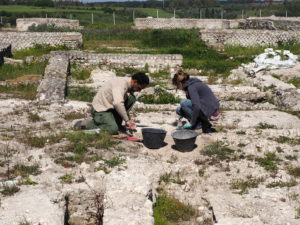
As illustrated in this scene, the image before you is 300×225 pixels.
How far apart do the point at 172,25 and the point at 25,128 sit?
68.4ft

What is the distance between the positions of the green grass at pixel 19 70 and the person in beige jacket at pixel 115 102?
7.06 meters

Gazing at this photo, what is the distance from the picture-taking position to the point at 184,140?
724 centimetres

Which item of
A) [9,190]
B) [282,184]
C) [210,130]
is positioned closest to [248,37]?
[210,130]

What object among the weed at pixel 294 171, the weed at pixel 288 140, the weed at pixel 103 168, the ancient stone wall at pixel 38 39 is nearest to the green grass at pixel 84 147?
the weed at pixel 103 168

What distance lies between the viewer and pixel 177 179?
650cm

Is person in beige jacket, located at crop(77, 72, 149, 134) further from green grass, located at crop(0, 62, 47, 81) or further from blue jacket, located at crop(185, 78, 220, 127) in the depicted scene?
green grass, located at crop(0, 62, 47, 81)

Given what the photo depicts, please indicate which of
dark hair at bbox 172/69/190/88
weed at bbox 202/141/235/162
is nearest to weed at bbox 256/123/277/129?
weed at bbox 202/141/235/162

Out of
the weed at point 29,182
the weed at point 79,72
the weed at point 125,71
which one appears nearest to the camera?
the weed at point 29,182

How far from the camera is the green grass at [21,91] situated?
38.3 feet

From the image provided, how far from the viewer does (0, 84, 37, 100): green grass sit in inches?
460

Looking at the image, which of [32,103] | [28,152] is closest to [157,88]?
[32,103]

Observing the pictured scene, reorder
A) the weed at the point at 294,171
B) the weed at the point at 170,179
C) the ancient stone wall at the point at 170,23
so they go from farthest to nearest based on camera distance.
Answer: the ancient stone wall at the point at 170,23, the weed at the point at 294,171, the weed at the point at 170,179

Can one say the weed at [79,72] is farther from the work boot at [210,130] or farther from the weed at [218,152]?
the weed at [218,152]

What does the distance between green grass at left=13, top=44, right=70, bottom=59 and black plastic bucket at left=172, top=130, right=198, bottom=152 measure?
12294 millimetres
